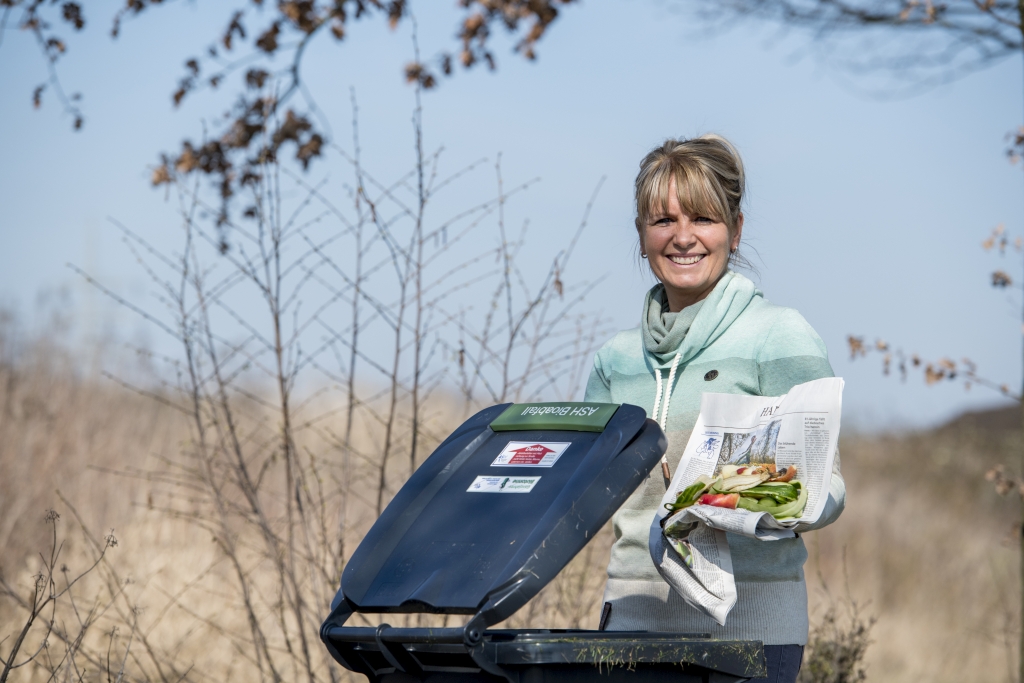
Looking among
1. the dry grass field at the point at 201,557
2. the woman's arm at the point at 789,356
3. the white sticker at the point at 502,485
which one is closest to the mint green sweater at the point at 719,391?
the woman's arm at the point at 789,356

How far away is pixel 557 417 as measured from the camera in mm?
2293

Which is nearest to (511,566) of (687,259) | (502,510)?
(502,510)

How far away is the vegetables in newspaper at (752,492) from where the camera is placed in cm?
194

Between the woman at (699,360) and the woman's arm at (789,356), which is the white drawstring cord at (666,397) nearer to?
the woman at (699,360)

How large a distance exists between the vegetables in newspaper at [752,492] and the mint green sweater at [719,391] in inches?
9.3

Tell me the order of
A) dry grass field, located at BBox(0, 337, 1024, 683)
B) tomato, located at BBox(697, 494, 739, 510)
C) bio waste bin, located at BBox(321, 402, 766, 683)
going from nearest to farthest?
bio waste bin, located at BBox(321, 402, 766, 683) → tomato, located at BBox(697, 494, 739, 510) → dry grass field, located at BBox(0, 337, 1024, 683)

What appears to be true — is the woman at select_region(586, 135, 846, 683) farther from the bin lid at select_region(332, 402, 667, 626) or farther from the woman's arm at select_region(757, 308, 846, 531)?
the bin lid at select_region(332, 402, 667, 626)

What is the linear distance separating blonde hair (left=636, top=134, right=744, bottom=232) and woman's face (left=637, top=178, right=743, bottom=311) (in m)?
0.02

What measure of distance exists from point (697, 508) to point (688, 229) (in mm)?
795

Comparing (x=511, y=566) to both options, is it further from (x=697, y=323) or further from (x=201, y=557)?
(x=201, y=557)

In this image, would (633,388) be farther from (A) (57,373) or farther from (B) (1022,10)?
(A) (57,373)

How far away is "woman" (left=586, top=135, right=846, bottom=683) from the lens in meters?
2.21

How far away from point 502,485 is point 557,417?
22 centimetres

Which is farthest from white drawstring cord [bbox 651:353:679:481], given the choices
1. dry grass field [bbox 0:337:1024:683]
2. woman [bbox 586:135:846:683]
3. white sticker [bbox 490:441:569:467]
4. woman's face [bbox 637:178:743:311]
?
dry grass field [bbox 0:337:1024:683]
